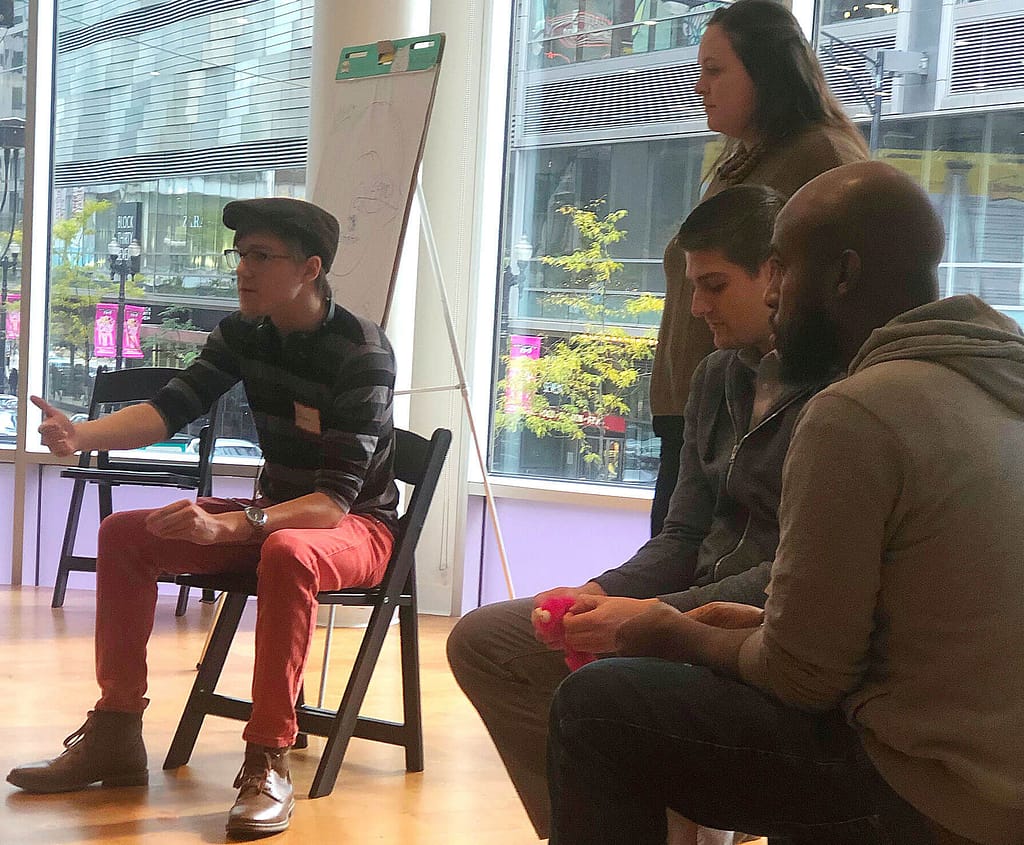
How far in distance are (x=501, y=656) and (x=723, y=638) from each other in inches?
24.8

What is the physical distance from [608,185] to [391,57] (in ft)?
4.40

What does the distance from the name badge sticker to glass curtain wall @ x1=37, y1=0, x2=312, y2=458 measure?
2.43 metres

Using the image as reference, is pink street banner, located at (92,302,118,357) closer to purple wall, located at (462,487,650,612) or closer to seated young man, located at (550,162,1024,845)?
purple wall, located at (462,487,650,612)

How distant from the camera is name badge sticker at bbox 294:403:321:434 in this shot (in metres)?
2.43

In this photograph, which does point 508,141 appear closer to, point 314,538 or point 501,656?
point 314,538

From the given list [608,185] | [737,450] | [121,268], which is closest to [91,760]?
[737,450]

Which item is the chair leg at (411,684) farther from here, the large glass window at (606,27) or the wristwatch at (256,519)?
the large glass window at (606,27)

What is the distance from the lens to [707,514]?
1831 millimetres

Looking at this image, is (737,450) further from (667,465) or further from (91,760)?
(91,760)

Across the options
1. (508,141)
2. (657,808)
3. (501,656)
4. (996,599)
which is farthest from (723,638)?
(508,141)

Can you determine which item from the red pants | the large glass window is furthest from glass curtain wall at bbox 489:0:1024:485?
the red pants

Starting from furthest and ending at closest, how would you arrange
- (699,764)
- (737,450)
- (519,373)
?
1. (519,373)
2. (737,450)
3. (699,764)

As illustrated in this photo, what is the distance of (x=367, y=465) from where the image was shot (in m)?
2.39

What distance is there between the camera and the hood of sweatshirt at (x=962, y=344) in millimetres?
1107
